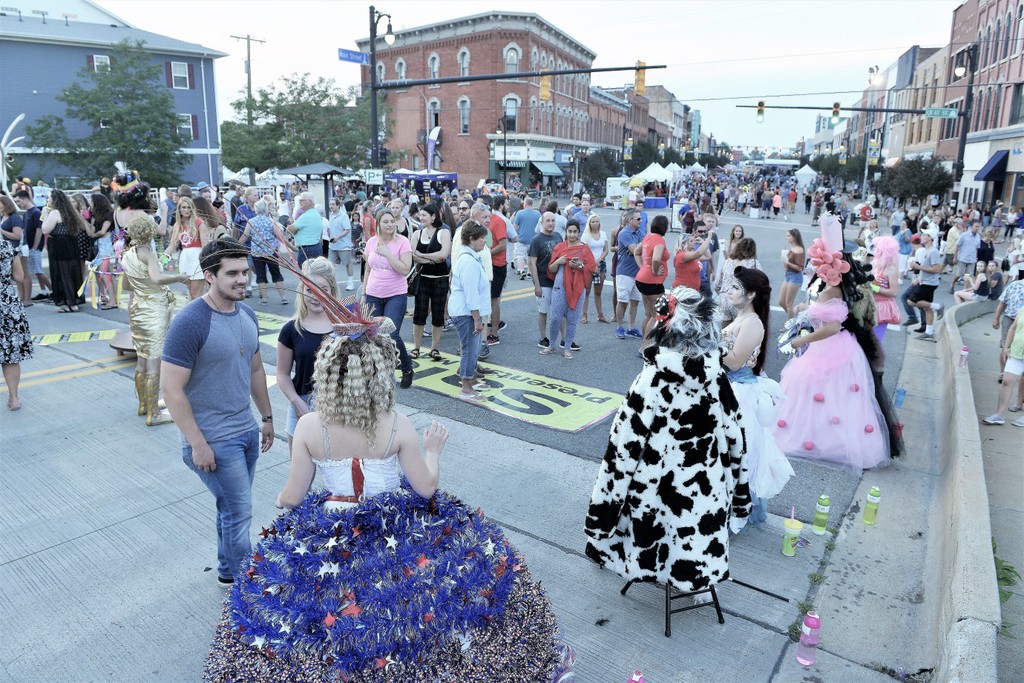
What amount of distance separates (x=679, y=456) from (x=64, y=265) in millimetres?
10630

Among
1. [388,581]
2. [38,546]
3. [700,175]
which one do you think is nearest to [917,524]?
[388,581]

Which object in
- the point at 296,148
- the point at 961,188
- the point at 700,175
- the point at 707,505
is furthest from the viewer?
the point at 700,175

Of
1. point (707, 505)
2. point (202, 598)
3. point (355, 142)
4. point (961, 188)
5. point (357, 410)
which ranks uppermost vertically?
point (355, 142)

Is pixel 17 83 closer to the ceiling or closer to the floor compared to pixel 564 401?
Result: closer to the ceiling

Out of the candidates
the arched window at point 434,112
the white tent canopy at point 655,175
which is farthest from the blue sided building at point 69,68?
the white tent canopy at point 655,175

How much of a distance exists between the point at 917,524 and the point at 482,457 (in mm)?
3236

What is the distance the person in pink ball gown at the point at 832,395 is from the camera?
5418 mm

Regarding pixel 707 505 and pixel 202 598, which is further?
pixel 202 598

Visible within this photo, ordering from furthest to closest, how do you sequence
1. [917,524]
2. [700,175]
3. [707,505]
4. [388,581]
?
[700,175]
[917,524]
[707,505]
[388,581]

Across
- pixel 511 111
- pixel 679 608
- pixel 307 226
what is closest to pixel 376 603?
pixel 679 608

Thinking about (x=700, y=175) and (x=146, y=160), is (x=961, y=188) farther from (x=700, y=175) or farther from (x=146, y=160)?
(x=146, y=160)

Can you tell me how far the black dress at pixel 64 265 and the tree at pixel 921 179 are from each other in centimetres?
3468

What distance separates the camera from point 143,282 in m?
6.02

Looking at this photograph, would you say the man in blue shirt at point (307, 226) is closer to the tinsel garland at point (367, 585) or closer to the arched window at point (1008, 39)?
the tinsel garland at point (367, 585)
